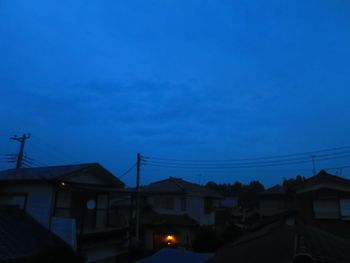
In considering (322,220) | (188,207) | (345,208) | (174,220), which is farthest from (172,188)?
(345,208)

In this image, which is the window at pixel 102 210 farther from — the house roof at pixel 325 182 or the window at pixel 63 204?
the house roof at pixel 325 182

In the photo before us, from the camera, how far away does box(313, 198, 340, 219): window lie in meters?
22.7

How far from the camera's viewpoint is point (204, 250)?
23.7 meters

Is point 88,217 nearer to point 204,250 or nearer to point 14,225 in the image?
point 14,225

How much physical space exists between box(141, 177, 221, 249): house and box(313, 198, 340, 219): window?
1102cm

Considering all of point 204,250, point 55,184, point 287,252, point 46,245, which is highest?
point 55,184

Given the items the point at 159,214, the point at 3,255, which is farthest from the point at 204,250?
the point at 3,255

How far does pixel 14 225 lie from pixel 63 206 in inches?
102

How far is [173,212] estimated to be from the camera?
102 ft

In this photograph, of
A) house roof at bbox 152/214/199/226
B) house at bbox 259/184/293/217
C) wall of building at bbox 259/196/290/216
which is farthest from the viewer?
wall of building at bbox 259/196/290/216

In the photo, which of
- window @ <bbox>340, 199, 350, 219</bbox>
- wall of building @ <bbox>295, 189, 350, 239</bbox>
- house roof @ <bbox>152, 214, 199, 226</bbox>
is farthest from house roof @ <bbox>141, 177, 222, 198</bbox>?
window @ <bbox>340, 199, 350, 219</bbox>

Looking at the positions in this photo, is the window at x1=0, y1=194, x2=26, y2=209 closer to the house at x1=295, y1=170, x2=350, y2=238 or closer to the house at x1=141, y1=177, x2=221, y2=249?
the house at x1=141, y1=177, x2=221, y2=249

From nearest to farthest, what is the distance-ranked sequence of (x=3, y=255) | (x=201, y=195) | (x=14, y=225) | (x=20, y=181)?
(x=3, y=255) < (x=14, y=225) < (x=20, y=181) < (x=201, y=195)

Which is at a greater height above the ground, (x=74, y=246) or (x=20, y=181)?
(x=20, y=181)
